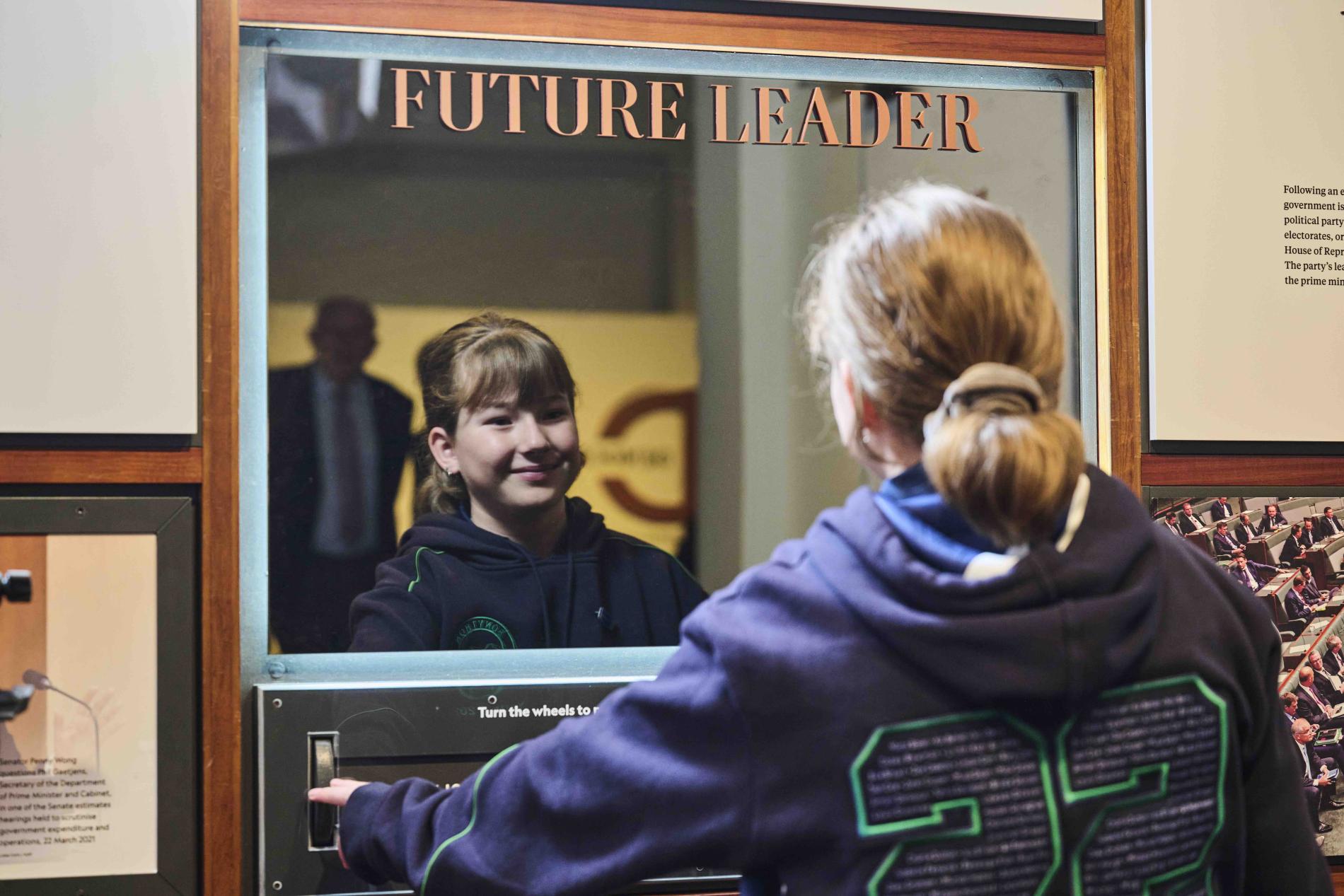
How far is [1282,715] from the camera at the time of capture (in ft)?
3.38

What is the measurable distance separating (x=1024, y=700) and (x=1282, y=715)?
1.00 ft

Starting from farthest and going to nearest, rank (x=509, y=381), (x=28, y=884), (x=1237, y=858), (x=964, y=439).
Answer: (x=509, y=381) < (x=28, y=884) < (x=1237, y=858) < (x=964, y=439)

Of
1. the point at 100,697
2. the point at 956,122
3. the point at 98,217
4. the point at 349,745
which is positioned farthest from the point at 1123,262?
the point at 100,697

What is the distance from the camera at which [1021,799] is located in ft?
2.89

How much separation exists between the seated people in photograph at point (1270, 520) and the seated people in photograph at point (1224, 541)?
39 mm

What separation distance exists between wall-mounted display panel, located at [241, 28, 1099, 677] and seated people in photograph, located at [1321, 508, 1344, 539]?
0.38 meters

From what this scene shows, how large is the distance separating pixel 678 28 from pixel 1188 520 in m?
0.95

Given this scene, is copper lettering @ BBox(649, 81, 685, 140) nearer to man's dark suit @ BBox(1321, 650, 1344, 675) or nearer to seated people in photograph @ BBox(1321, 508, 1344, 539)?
seated people in photograph @ BBox(1321, 508, 1344, 539)

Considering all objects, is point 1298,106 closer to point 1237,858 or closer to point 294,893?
point 1237,858

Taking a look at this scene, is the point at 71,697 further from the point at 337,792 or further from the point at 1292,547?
the point at 1292,547

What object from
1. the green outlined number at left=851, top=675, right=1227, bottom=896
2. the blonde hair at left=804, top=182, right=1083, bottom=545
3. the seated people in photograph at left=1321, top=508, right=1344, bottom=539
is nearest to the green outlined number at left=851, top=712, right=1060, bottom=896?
the green outlined number at left=851, top=675, right=1227, bottom=896

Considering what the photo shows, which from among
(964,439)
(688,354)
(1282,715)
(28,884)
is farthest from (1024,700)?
(28,884)

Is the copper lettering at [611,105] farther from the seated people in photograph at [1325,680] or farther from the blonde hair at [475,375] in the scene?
the seated people in photograph at [1325,680]

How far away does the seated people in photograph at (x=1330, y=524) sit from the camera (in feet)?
5.64
